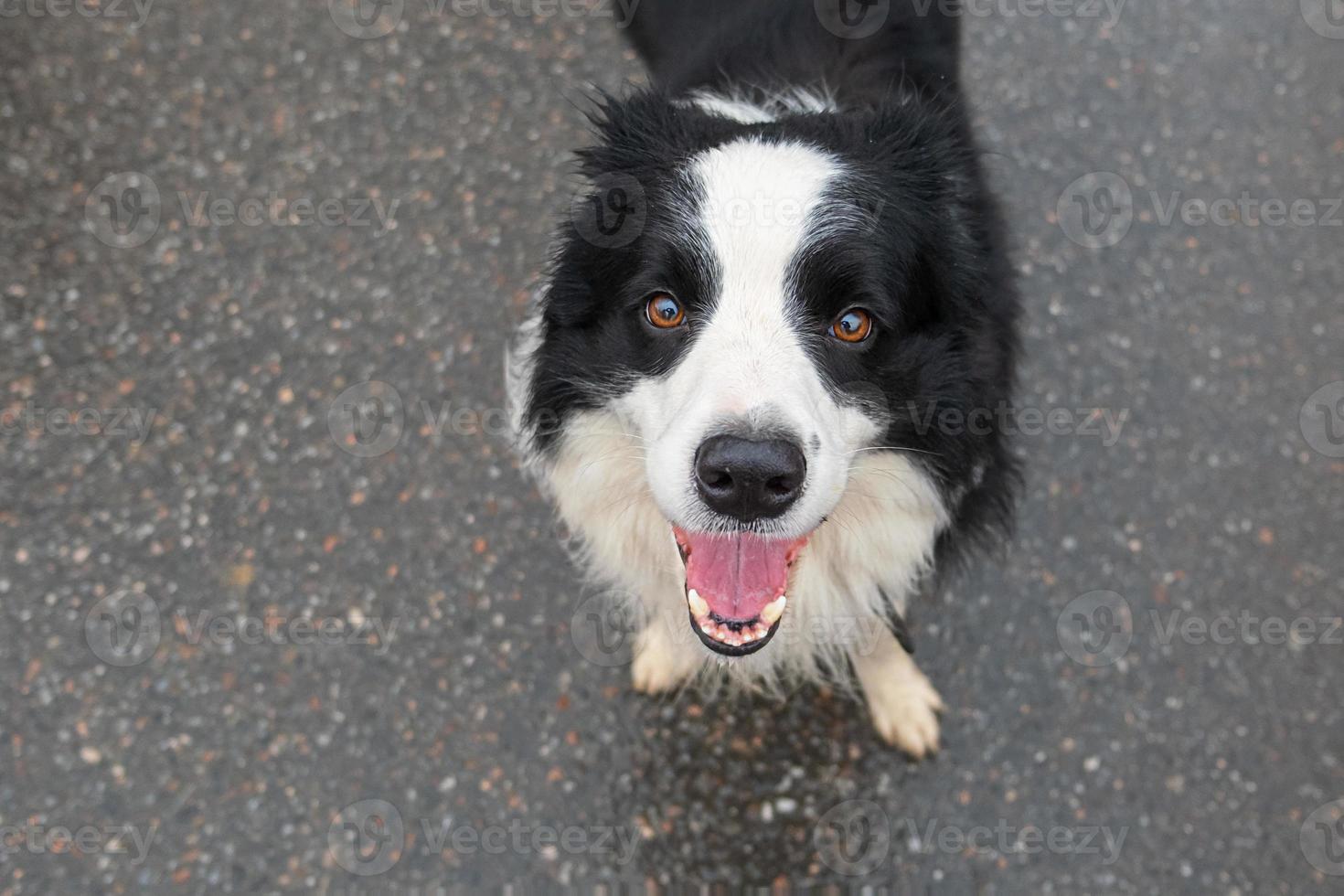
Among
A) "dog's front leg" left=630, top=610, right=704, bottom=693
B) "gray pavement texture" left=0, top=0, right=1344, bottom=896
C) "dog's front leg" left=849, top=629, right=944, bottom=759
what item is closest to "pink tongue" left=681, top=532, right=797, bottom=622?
"dog's front leg" left=630, top=610, right=704, bottom=693

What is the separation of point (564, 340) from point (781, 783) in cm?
147

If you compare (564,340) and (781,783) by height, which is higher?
(564,340)

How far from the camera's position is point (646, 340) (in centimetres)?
210

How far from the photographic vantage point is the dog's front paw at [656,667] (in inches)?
114

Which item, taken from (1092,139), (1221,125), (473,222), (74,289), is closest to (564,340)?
(473,222)

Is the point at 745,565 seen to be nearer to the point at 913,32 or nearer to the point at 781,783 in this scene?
the point at 781,783

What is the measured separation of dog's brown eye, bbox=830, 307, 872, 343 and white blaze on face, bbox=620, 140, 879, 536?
8 centimetres

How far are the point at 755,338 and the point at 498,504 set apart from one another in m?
1.53

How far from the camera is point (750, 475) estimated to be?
1.80m

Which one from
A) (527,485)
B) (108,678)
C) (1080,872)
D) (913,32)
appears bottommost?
(1080,872)

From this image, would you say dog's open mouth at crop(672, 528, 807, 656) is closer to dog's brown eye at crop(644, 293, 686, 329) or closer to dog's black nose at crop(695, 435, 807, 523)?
dog's black nose at crop(695, 435, 807, 523)

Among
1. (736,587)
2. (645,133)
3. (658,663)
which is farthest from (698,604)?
(645,133)

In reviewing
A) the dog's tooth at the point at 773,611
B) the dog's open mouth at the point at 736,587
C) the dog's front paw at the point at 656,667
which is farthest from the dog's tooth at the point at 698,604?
the dog's front paw at the point at 656,667

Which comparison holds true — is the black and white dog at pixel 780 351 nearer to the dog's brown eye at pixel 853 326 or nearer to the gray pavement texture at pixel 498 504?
the dog's brown eye at pixel 853 326
